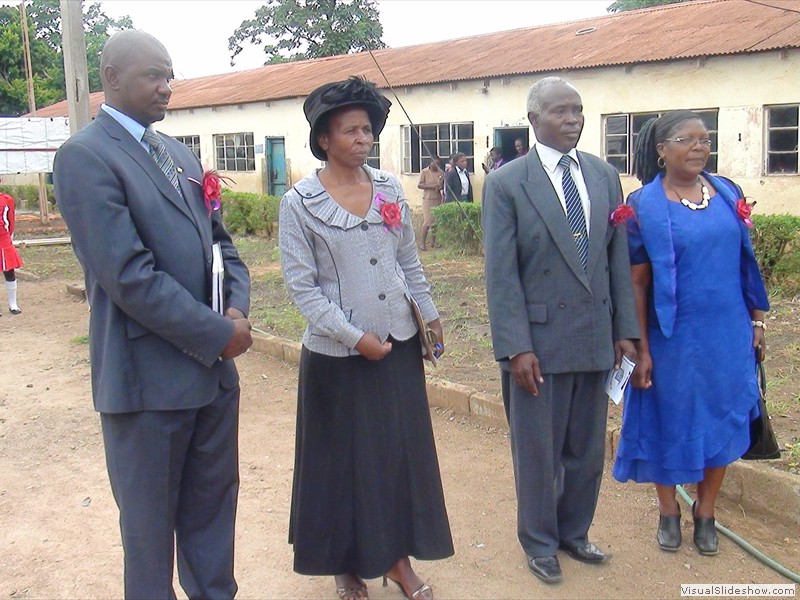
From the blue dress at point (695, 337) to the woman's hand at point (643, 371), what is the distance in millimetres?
45

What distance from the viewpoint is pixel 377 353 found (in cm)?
300

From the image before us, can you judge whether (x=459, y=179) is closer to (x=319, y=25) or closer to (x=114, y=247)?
(x=114, y=247)

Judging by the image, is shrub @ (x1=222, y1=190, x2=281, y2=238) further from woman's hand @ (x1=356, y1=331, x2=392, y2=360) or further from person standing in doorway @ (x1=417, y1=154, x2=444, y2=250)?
woman's hand @ (x1=356, y1=331, x2=392, y2=360)

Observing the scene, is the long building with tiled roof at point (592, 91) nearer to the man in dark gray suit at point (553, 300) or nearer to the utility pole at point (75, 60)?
the utility pole at point (75, 60)

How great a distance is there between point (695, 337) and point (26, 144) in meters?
16.3

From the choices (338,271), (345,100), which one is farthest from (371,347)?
(345,100)

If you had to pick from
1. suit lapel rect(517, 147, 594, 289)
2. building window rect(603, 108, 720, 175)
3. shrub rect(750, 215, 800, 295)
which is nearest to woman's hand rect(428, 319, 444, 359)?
suit lapel rect(517, 147, 594, 289)

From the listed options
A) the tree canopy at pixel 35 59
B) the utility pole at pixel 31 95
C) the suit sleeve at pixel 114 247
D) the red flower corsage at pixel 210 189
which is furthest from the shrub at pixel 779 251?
the tree canopy at pixel 35 59

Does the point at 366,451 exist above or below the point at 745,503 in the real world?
above

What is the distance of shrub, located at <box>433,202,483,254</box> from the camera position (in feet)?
42.8

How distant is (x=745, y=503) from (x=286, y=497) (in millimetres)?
2232

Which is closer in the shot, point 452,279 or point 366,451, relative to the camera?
point 366,451

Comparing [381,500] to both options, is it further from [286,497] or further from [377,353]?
[286,497]

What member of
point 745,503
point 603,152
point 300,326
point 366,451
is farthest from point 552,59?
point 366,451
